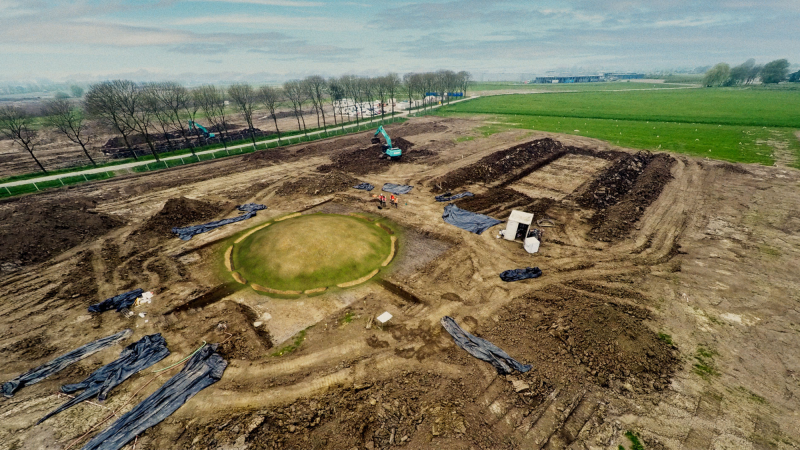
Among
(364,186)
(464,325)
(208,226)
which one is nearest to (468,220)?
(464,325)

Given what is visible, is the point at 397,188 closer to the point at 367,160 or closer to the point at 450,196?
the point at 450,196

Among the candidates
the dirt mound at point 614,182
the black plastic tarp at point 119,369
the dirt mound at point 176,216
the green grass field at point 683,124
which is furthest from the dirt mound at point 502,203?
the green grass field at point 683,124

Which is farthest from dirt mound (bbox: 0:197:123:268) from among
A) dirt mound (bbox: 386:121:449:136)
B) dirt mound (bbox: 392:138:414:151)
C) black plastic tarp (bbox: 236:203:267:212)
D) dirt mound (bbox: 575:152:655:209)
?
dirt mound (bbox: 386:121:449:136)

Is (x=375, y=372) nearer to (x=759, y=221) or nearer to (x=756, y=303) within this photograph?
(x=756, y=303)

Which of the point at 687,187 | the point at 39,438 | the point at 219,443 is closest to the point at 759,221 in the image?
the point at 687,187

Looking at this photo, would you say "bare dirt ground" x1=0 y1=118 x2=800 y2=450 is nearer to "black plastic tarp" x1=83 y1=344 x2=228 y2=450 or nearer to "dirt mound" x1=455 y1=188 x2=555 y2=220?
"dirt mound" x1=455 y1=188 x2=555 y2=220
